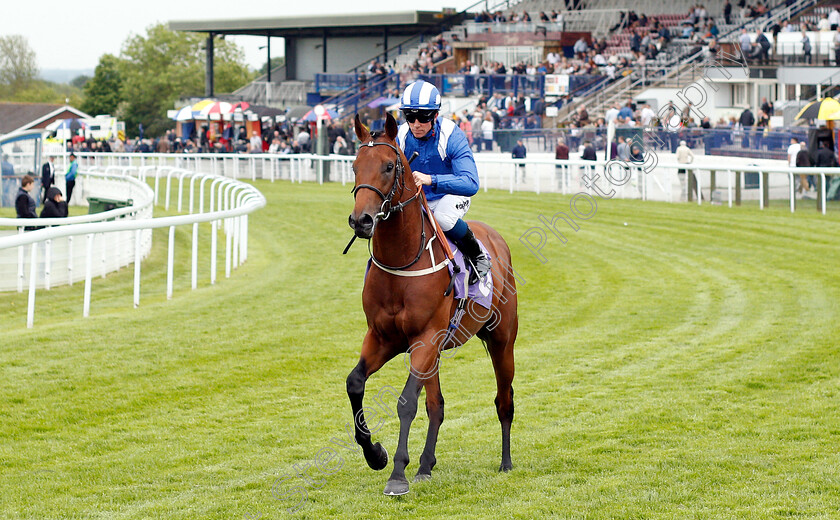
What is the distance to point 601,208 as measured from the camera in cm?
2058

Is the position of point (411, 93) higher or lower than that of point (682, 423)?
higher

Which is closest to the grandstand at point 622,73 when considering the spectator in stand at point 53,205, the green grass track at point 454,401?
the green grass track at point 454,401

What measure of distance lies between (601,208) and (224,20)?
141ft

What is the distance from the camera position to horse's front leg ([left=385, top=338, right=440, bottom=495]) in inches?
188

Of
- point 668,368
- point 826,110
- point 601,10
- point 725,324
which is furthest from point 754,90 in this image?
point 668,368

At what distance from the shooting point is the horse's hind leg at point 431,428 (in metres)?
5.08

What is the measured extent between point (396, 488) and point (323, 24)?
5480cm

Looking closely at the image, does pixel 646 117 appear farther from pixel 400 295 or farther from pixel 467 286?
pixel 400 295

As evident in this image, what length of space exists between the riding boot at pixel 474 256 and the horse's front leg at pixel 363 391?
0.72m

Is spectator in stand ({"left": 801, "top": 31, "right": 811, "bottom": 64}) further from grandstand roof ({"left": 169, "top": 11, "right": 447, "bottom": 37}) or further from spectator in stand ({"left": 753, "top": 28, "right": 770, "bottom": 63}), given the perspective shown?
grandstand roof ({"left": 169, "top": 11, "right": 447, "bottom": 37})

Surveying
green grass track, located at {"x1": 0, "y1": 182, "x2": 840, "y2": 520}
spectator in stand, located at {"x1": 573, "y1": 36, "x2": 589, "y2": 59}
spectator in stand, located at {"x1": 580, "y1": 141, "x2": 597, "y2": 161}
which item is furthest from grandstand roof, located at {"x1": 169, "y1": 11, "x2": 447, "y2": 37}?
green grass track, located at {"x1": 0, "y1": 182, "x2": 840, "y2": 520}

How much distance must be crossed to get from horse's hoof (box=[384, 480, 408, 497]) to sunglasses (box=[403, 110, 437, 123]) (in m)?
1.81

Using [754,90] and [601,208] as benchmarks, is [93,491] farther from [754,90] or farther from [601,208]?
[754,90]

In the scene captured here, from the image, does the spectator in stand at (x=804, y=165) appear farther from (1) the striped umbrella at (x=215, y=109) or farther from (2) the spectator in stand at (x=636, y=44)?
(1) the striped umbrella at (x=215, y=109)
